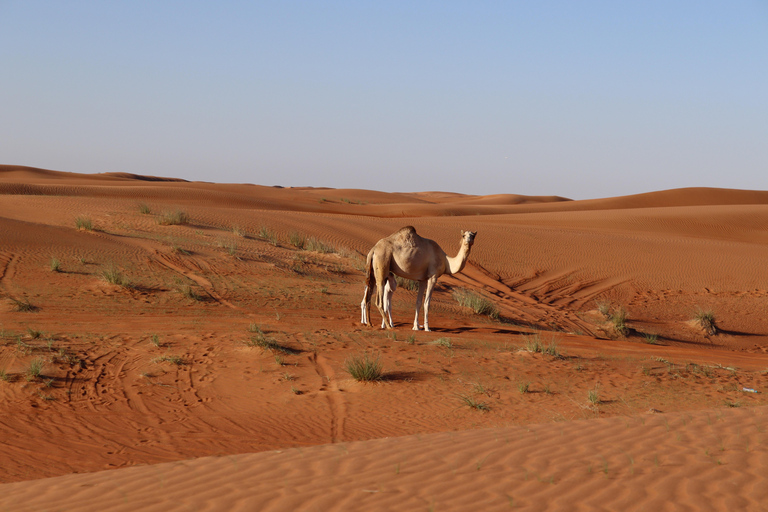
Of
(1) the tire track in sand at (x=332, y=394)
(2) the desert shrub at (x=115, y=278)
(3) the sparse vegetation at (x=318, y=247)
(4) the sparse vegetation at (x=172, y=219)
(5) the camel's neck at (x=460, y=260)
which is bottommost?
(1) the tire track in sand at (x=332, y=394)

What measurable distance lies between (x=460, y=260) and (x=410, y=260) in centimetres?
98

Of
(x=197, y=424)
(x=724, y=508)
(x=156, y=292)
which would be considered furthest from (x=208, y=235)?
(x=724, y=508)

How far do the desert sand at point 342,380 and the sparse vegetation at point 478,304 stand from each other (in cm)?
19

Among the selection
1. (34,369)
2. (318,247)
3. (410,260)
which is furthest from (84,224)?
(34,369)

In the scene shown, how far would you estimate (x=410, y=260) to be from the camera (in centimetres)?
1234

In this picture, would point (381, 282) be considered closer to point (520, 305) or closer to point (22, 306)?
point (520, 305)

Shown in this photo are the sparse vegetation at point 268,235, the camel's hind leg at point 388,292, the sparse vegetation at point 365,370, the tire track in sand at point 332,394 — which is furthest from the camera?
the sparse vegetation at point 268,235

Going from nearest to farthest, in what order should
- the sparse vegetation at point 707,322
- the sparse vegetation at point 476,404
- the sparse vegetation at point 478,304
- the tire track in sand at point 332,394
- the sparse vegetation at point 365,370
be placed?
1. the tire track in sand at point 332,394
2. the sparse vegetation at point 476,404
3. the sparse vegetation at point 365,370
4. the sparse vegetation at point 478,304
5. the sparse vegetation at point 707,322

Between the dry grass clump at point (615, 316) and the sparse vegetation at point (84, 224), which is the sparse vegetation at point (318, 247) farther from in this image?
the dry grass clump at point (615, 316)

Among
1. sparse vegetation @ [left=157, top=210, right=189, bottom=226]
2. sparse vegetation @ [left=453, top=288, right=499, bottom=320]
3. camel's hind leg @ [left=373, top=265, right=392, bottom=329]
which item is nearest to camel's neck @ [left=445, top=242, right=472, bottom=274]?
camel's hind leg @ [left=373, top=265, right=392, bottom=329]

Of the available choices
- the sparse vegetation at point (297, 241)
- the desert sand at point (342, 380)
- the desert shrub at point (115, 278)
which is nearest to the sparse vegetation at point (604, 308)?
the desert sand at point (342, 380)

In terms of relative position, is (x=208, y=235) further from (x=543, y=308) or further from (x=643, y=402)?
(x=643, y=402)

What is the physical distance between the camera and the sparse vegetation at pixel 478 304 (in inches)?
628

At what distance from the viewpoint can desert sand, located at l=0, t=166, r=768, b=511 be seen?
15.3ft
